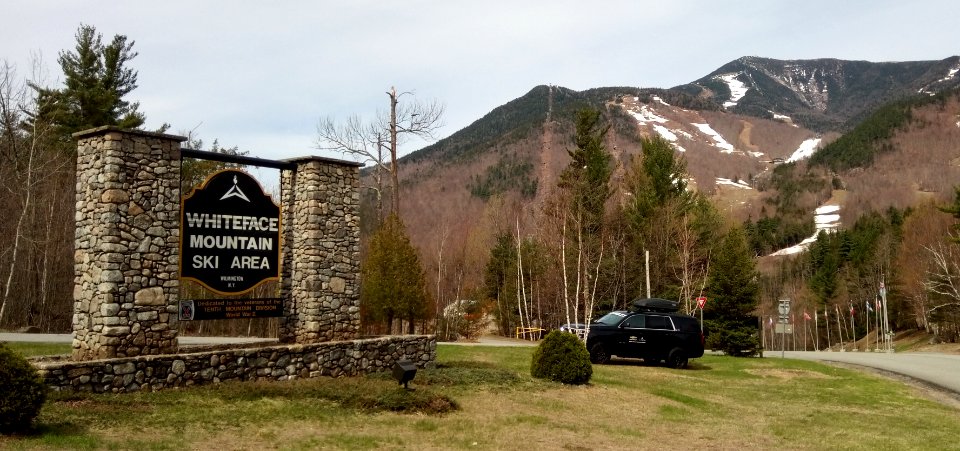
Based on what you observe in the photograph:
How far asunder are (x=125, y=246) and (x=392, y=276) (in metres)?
17.8

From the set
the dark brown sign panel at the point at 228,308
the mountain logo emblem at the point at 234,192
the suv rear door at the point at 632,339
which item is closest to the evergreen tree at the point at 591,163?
the suv rear door at the point at 632,339

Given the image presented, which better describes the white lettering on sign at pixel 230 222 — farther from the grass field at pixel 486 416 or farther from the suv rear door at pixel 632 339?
the suv rear door at pixel 632 339

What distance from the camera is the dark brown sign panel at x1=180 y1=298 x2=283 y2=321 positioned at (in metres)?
13.7

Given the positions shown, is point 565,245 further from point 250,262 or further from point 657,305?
point 250,262

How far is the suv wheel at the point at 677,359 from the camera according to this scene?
2288cm

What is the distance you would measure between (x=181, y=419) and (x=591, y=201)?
121ft

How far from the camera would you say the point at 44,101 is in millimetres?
36125

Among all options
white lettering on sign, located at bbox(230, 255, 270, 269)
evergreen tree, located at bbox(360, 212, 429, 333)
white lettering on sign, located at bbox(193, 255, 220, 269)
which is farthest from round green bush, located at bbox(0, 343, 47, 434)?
evergreen tree, located at bbox(360, 212, 429, 333)

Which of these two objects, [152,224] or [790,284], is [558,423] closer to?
[152,224]

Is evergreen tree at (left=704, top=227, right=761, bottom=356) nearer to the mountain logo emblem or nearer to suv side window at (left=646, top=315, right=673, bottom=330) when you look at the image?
suv side window at (left=646, top=315, right=673, bottom=330)

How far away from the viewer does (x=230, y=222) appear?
14688 millimetres

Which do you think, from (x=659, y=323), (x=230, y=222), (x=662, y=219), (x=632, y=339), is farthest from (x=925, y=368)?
(x=230, y=222)

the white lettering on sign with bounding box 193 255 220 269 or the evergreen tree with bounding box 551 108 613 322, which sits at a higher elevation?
the evergreen tree with bounding box 551 108 613 322

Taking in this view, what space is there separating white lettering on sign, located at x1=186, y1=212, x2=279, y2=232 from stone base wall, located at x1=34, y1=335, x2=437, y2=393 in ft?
7.96
